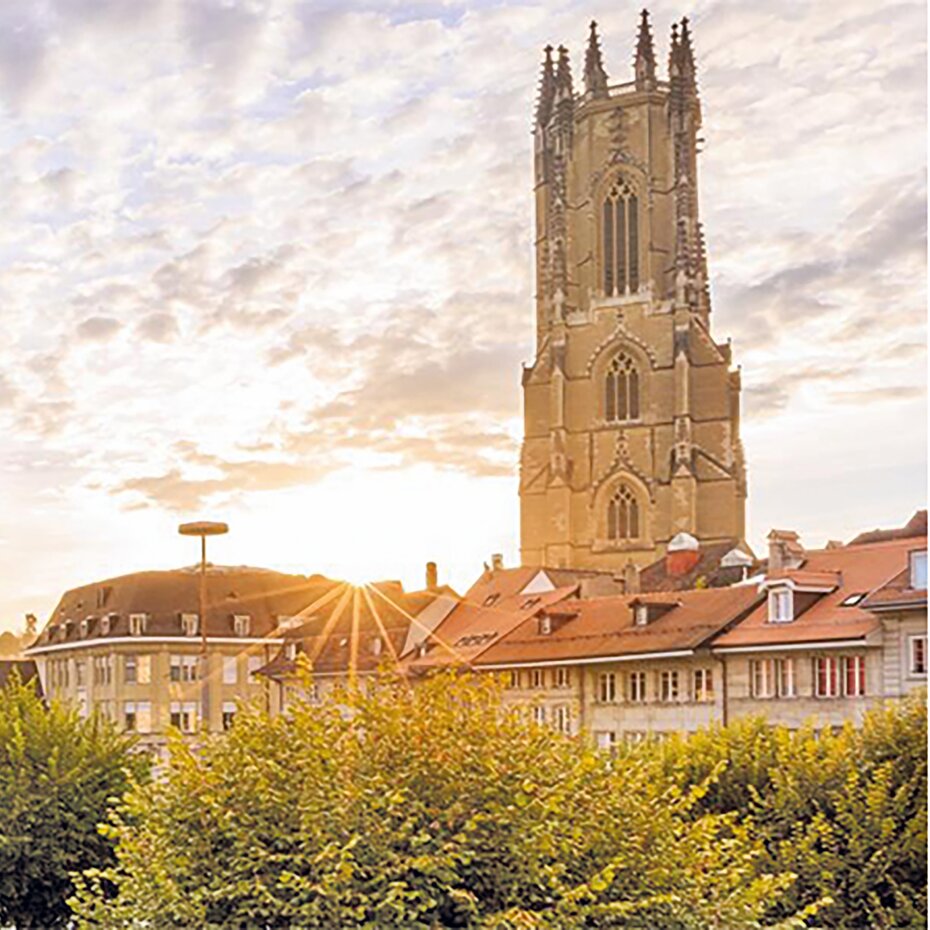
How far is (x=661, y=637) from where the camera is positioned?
35.2m

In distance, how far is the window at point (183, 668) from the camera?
5059 cm

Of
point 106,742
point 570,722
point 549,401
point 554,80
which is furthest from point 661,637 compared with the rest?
point 554,80

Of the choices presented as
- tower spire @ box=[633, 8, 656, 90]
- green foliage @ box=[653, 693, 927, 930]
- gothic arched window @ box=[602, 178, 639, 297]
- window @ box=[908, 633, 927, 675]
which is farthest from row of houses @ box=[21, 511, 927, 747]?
tower spire @ box=[633, 8, 656, 90]

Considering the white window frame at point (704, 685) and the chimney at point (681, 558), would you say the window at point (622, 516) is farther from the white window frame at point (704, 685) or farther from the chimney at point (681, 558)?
the white window frame at point (704, 685)

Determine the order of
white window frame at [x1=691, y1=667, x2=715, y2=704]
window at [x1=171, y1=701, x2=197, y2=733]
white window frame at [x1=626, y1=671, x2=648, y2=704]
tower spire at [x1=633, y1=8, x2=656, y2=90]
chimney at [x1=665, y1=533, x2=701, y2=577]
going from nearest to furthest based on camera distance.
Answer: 1. white window frame at [x1=691, y1=667, x2=715, y2=704]
2. white window frame at [x1=626, y1=671, x2=648, y2=704]
3. window at [x1=171, y1=701, x2=197, y2=733]
4. chimney at [x1=665, y1=533, x2=701, y2=577]
5. tower spire at [x1=633, y1=8, x2=656, y2=90]

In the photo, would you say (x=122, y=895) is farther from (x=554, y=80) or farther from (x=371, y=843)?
(x=554, y=80)

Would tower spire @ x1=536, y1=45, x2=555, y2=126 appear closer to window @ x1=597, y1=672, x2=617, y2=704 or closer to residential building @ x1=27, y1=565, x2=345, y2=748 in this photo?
residential building @ x1=27, y1=565, x2=345, y2=748

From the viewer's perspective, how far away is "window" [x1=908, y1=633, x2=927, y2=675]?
2923cm

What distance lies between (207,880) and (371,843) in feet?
3.25

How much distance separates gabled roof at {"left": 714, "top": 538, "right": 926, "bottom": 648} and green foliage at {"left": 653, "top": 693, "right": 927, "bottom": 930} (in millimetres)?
13919

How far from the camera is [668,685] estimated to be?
34.9 m

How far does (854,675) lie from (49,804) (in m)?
17.8

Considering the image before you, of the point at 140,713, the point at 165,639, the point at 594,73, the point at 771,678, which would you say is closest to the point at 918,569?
the point at 771,678

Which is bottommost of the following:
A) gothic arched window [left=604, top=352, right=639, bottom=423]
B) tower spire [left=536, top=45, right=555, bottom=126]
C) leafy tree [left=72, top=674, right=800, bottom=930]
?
leafy tree [left=72, top=674, right=800, bottom=930]
